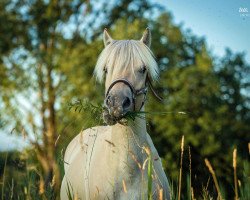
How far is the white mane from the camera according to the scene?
16.0 feet

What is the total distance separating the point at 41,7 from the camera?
31.9 metres

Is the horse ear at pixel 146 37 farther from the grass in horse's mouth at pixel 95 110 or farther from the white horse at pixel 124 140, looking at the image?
the grass in horse's mouth at pixel 95 110

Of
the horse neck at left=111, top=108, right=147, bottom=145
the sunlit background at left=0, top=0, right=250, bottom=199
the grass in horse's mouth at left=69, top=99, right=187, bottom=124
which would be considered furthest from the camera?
the sunlit background at left=0, top=0, right=250, bottom=199

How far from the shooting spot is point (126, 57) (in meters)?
4.90

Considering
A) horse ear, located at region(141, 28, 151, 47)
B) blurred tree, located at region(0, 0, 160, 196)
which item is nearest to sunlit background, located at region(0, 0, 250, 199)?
blurred tree, located at region(0, 0, 160, 196)

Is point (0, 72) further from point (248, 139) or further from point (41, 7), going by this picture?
point (248, 139)

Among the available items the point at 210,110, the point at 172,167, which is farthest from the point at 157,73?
the point at 210,110

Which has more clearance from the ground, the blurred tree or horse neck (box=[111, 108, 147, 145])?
the blurred tree

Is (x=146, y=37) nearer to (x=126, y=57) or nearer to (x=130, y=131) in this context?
(x=126, y=57)

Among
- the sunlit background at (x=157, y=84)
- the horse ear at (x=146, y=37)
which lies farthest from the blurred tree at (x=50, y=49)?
the horse ear at (x=146, y=37)

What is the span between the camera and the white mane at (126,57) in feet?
16.0

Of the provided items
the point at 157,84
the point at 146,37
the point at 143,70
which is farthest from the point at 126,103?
the point at 157,84

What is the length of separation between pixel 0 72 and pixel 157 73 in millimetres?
27240

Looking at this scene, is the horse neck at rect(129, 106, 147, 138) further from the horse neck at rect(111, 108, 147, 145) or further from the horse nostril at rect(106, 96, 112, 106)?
the horse nostril at rect(106, 96, 112, 106)
